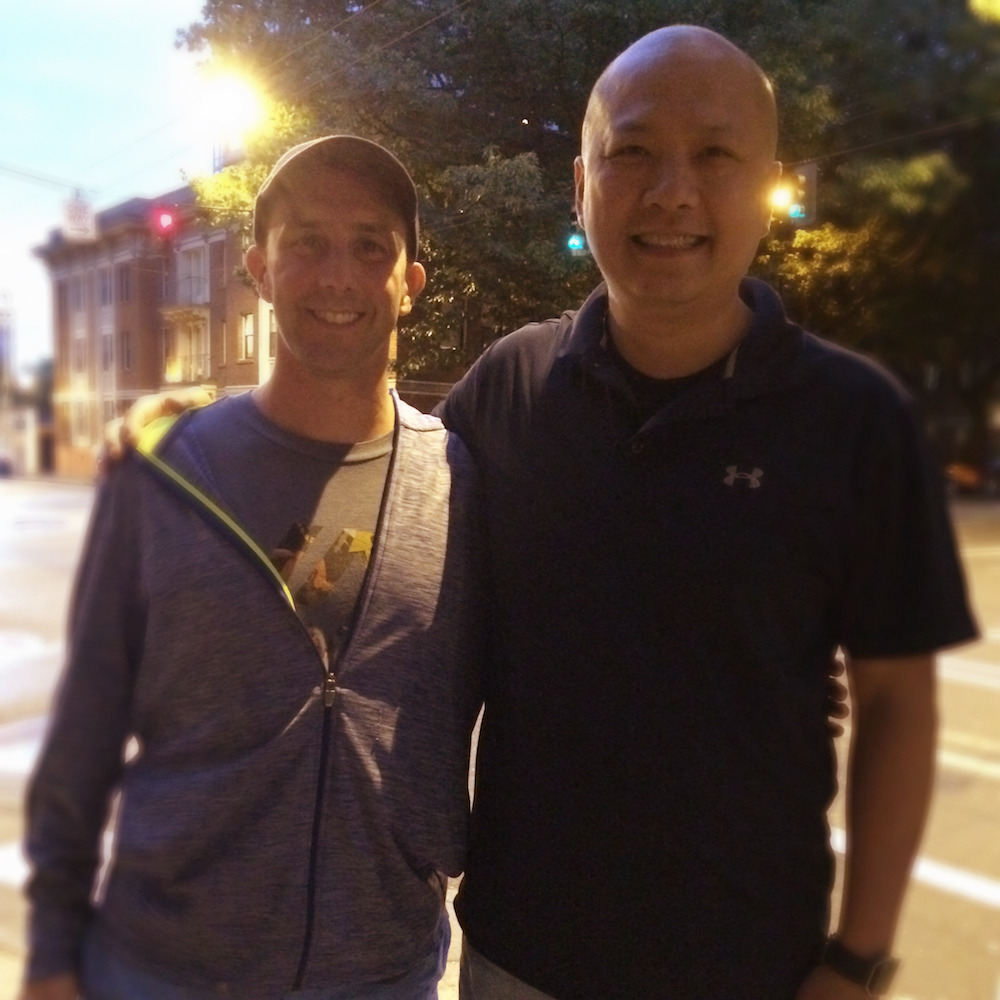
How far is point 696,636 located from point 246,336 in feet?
3.19

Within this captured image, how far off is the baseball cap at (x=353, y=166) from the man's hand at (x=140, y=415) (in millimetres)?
275

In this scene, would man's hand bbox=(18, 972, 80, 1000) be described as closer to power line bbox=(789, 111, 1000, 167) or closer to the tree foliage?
the tree foliage

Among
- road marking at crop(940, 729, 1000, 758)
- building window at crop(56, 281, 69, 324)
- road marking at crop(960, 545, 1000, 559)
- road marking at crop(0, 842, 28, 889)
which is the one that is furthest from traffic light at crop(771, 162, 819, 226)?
road marking at crop(960, 545, 1000, 559)

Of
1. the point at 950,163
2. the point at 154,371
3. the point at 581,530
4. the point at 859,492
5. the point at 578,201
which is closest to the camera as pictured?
the point at 859,492

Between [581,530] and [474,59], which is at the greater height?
[474,59]

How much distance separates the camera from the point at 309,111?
5.83 feet

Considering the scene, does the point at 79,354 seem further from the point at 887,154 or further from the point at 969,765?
the point at 969,765

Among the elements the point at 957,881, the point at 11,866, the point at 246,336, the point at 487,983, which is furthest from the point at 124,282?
the point at 957,881

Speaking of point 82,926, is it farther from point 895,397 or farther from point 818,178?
point 818,178

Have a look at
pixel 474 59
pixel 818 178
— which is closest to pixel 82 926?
pixel 474 59

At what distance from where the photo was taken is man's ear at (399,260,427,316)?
1.64 metres

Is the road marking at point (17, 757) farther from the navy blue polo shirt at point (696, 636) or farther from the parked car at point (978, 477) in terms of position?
the parked car at point (978, 477)

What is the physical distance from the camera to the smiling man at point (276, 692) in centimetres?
140

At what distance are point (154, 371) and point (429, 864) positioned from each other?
1.06 metres
